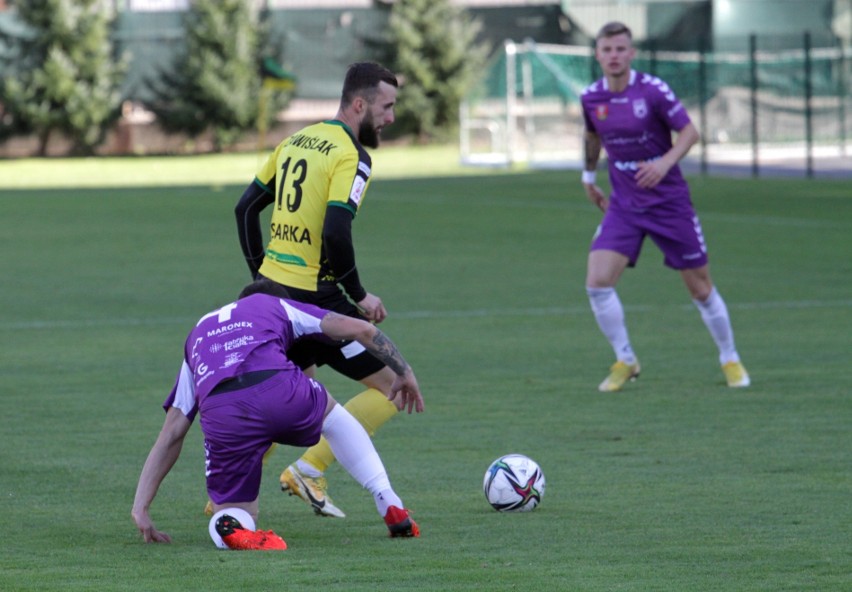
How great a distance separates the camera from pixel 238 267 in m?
17.5

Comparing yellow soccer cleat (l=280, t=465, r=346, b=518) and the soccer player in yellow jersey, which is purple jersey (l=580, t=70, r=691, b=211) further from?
yellow soccer cleat (l=280, t=465, r=346, b=518)

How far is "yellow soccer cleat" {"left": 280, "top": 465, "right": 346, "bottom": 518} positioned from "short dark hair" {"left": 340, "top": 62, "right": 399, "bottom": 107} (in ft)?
5.18

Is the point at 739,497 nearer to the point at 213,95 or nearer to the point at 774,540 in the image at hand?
the point at 774,540

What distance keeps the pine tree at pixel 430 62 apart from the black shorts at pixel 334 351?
40008 mm

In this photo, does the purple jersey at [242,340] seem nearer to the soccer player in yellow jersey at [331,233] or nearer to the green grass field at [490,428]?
the soccer player in yellow jersey at [331,233]

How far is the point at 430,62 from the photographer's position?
47312 mm

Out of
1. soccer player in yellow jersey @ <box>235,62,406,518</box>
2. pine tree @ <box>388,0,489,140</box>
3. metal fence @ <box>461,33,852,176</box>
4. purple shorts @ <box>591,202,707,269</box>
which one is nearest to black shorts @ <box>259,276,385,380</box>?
soccer player in yellow jersey @ <box>235,62,406,518</box>

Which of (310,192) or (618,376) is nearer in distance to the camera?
(310,192)

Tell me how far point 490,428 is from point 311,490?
216cm

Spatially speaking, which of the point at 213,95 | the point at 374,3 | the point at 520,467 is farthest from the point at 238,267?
the point at 374,3

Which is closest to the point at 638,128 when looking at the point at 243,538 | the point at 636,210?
the point at 636,210

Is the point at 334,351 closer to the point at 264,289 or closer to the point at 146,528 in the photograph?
the point at 264,289

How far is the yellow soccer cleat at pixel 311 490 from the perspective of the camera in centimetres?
663

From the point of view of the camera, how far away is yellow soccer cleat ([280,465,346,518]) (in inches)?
261
